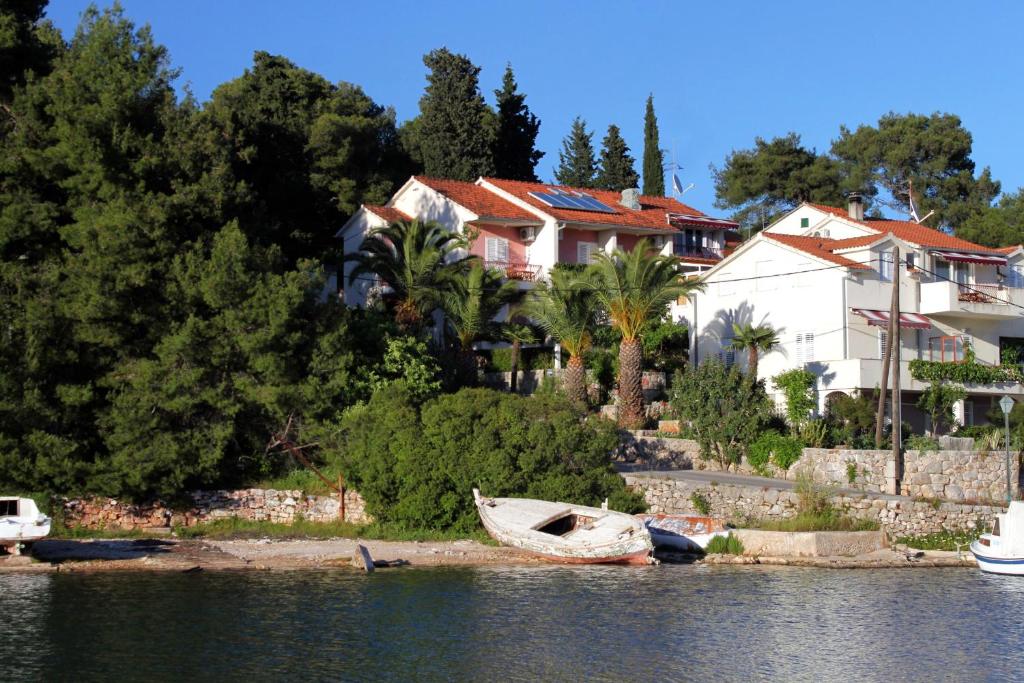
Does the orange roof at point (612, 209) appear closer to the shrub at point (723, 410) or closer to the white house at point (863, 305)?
the white house at point (863, 305)

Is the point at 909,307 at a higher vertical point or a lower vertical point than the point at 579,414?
higher

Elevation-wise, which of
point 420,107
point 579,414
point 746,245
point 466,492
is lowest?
point 466,492

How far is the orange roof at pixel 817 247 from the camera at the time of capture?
50.8 metres

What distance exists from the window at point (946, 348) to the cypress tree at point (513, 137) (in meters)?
31.4

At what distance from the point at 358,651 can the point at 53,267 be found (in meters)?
20.8

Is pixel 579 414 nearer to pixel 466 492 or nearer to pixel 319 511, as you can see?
pixel 466 492

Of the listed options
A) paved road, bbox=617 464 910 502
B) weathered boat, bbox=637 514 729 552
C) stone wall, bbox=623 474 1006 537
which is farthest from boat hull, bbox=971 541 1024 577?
weathered boat, bbox=637 514 729 552

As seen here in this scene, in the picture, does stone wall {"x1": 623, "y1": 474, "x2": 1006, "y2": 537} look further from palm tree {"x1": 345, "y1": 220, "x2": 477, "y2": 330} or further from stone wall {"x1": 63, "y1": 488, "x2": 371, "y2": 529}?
palm tree {"x1": 345, "y1": 220, "x2": 477, "y2": 330}

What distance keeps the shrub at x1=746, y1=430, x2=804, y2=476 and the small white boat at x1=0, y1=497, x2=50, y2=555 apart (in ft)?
84.2

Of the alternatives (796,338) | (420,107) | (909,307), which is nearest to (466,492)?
(796,338)

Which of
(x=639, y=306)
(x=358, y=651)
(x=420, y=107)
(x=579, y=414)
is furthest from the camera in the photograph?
(x=420, y=107)

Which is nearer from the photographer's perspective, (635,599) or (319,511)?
(635,599)

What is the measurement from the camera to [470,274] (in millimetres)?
49094

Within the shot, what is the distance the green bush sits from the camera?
1447 inches
